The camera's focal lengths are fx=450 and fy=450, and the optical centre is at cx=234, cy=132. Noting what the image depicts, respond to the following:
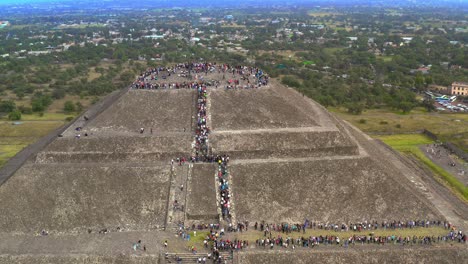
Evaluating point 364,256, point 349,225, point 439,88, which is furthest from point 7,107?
point 439,88

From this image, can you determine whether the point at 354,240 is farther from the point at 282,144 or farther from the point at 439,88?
the point at 439,88

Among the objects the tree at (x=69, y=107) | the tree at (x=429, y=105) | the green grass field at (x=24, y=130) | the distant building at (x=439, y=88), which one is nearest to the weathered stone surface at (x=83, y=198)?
the green grass field at (x=24, y=130)

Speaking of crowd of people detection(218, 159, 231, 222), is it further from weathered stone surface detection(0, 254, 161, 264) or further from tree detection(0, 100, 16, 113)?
tree detection(0, 100, 16, 113)

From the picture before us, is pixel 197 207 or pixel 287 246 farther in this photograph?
pixel 197 207

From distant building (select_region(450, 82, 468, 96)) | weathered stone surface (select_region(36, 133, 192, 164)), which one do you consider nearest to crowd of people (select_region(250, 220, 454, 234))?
weathered stone surface (select_region(36, 133, 192, 164))

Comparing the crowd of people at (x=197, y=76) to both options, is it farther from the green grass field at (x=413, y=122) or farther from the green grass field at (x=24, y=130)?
the green grass field at (x=413, y=122)

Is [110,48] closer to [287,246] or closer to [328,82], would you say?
[328,82]

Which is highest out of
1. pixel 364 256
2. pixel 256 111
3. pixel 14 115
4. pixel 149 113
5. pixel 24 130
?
pixel 256 111

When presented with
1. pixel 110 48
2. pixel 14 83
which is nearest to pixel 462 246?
pixel 14 83
